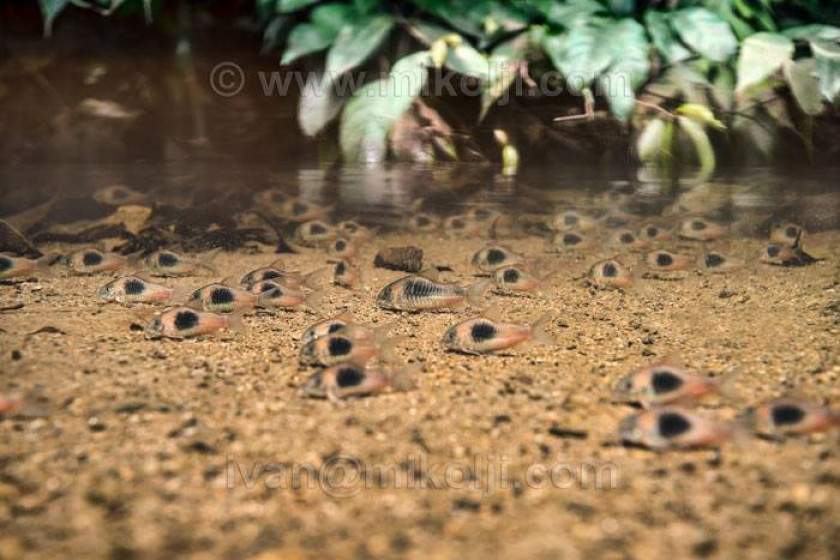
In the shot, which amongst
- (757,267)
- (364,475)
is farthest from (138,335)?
(757,267)

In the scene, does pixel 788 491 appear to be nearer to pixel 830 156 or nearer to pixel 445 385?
pixel 445 385

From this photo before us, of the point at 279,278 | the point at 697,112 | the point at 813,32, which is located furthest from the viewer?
the point at 697,112

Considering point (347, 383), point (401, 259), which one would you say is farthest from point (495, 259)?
point (347, 383)

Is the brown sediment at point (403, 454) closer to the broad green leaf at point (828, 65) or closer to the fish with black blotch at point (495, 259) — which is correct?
the fish with black blotch at point (495, 259)

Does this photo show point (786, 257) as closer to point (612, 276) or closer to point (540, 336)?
point (612, 276)

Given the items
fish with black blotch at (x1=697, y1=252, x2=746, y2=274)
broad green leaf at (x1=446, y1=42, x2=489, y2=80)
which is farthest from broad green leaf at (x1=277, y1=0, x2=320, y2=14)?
fish with black blotch at (x1=697, y1=252, x2=746, y2=274)

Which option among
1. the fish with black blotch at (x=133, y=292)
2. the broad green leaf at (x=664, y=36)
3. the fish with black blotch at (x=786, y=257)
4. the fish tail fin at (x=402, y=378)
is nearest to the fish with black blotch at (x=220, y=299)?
the fish with black blotch at (x=133, y=292)

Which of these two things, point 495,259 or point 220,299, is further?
point 495,259

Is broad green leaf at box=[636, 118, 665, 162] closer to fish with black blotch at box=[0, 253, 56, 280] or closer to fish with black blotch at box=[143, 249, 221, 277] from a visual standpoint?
fish with black blotch at box=[143, 249, 221, 277]
